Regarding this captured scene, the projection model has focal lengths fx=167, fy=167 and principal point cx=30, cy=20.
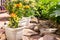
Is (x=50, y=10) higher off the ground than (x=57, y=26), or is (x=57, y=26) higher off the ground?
(x=50, y=10)

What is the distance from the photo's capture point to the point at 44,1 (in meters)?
4.02

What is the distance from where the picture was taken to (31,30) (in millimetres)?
3516

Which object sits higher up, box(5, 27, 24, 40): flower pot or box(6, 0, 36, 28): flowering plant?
box(6, 0, 36, 28): flowering plant

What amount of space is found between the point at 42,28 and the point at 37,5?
0.98m

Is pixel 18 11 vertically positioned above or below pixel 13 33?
above

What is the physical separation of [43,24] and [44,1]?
60 cm

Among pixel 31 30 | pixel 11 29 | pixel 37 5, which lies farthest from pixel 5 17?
pixel 11 29

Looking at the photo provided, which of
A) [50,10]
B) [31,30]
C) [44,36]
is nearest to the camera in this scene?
[44,36]

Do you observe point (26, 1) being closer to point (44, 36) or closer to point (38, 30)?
point (38, 30)

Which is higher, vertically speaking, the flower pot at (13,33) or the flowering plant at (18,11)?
the flowering plant at (18,11)

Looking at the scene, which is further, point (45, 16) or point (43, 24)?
point (45, 16)

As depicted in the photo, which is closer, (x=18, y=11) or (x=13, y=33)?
(x=13, y=33)

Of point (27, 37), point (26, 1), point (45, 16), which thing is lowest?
point (27, 37)

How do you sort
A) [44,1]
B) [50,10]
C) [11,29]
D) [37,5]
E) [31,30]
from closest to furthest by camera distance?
[11,29] → [31,30] → [50,10] → [44,1] → [37,5]
